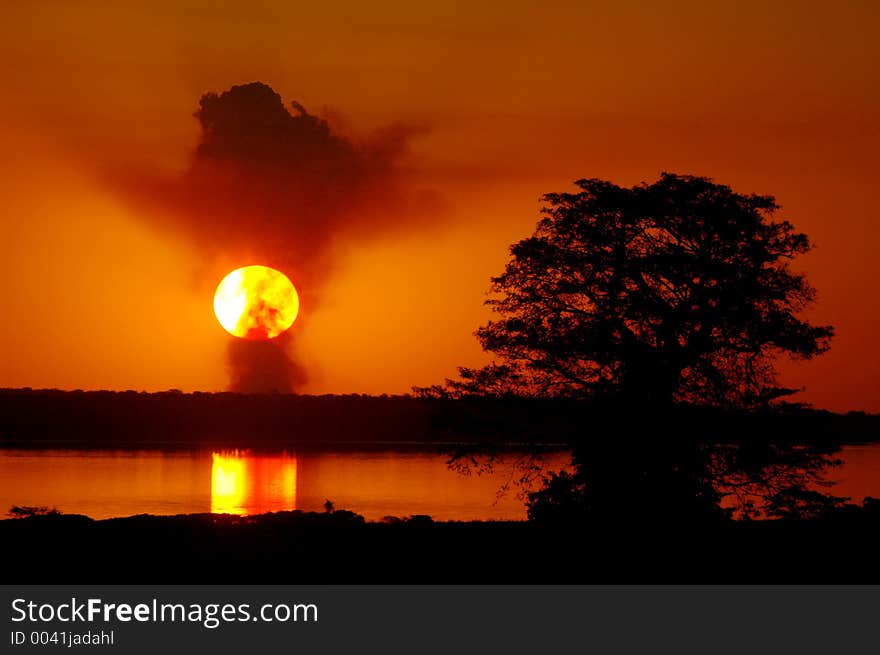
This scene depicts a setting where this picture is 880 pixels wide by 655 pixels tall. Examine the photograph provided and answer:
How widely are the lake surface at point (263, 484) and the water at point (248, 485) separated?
0.06m

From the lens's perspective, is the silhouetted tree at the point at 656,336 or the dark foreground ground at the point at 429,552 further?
the silhouetted tree at the point at 656,336

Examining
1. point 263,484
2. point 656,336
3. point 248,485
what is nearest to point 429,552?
point 656,336

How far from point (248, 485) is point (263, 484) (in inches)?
74.5

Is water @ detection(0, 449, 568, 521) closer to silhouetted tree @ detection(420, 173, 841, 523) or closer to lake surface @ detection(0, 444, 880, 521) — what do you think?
lake surface @ detection(0, 444, 880, 521)

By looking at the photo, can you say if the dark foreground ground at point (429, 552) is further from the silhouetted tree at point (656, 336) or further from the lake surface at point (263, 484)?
the lake surface at point (263, 484)

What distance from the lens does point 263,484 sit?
285 feet

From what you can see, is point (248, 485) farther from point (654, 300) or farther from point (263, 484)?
point (654, 300)

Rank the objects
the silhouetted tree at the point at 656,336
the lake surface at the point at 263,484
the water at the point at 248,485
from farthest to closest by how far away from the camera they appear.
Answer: the lake surface at the point at 263,484 < the water at the point at 248,485 < the silhouetted tree at the point at 656,336

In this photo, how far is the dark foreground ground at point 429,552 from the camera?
82.8 ft

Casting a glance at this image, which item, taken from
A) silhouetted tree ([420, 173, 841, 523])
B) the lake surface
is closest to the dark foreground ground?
silhouetted tree ([420, 173, 841, 523])

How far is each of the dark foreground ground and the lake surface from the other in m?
11.1

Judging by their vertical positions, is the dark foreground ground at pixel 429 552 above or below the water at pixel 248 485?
below

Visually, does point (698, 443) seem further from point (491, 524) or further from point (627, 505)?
point (491, 524)

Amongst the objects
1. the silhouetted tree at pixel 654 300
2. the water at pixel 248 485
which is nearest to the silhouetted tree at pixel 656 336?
the silhouetted tree at pixel 654 300
